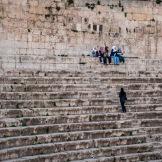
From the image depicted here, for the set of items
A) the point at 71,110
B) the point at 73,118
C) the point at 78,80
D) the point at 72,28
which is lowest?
the point at 73,118

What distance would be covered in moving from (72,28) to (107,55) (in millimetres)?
1765

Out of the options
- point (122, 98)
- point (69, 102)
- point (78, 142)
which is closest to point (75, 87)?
point (69, 102)

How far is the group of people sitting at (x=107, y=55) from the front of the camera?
18664 millimetres

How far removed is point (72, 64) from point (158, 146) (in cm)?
520

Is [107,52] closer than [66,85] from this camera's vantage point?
No

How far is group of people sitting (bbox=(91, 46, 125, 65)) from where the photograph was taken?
18664 mm

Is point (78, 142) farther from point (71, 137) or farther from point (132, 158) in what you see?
point (132, 158)

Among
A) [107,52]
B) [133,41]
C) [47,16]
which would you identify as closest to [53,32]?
[47,16]

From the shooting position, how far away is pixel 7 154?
11008mm

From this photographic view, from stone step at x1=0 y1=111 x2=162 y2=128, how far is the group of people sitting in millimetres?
3791

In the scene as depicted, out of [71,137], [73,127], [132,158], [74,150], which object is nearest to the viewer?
[74,150]

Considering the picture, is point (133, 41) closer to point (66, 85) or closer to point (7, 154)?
point (66, 85)

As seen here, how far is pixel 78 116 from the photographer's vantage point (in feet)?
45.6

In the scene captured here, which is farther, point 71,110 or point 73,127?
point 71,110
